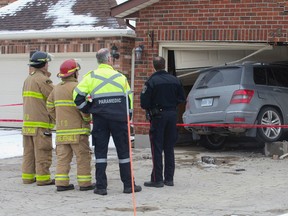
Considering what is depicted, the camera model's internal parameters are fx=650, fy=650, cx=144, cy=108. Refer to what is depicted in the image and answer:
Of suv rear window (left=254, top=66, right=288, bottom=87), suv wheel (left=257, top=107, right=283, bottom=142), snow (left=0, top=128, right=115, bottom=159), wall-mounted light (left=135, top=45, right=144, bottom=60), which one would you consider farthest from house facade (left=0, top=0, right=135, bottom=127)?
suv wheel (left=257, top=107, right=283, bottom=142)

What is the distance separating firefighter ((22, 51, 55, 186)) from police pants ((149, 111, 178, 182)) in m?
1.58

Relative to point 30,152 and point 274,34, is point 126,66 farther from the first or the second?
point 30,152

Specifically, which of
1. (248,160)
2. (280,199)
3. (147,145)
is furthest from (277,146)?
(280,199)

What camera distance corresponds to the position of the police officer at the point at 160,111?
31.4 ft

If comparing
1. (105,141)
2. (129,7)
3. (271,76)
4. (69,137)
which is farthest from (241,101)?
(69,137)

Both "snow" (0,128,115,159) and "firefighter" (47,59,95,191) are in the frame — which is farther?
"snow" (0,128,115,159)

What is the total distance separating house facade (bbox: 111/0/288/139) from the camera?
45.0 feet

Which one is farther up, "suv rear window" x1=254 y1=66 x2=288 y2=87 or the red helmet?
the red helmet

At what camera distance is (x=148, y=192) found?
30.4ft

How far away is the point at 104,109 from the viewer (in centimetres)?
891

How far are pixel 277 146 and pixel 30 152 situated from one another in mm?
5398

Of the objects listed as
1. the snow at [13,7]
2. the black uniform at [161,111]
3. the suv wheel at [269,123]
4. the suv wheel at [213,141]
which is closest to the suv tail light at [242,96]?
the suv wheel at [269,123]

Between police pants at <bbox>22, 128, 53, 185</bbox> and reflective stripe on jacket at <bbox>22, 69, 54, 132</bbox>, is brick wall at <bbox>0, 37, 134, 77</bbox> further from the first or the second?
police pants at <bbox>22, 128, 53, 185</bbox>

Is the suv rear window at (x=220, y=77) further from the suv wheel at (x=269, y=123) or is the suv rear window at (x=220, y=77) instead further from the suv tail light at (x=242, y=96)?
the suv wheel at (x=269, y=123)
